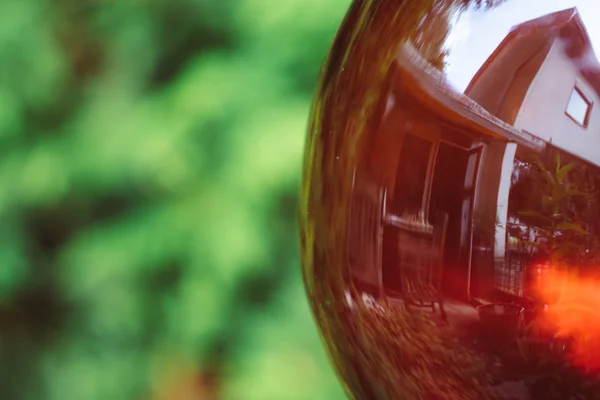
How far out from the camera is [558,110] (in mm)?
157

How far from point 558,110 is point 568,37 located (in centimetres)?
2

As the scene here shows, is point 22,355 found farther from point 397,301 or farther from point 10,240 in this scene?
point 397,301

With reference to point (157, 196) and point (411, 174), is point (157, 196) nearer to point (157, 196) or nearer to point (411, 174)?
point (157, 196)

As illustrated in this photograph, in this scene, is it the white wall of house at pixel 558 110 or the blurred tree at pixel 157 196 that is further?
the blurred tree at pixel 157 196

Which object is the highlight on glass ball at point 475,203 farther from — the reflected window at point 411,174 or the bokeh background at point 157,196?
the bokeh background at point 157,196

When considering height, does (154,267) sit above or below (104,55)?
below

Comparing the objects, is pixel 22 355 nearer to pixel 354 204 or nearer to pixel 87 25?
pixel 87 25

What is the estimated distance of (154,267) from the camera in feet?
1.57

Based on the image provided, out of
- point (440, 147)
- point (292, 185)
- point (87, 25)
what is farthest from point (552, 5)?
point (87, 25)

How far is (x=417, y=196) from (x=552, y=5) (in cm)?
5

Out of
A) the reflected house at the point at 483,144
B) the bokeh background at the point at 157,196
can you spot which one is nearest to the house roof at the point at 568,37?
the reflected house at the point at 483,144

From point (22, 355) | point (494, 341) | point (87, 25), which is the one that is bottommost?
point (22, 355)

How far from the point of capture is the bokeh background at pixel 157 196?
46 centimetres

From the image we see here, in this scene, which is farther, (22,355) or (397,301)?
(22,355)
